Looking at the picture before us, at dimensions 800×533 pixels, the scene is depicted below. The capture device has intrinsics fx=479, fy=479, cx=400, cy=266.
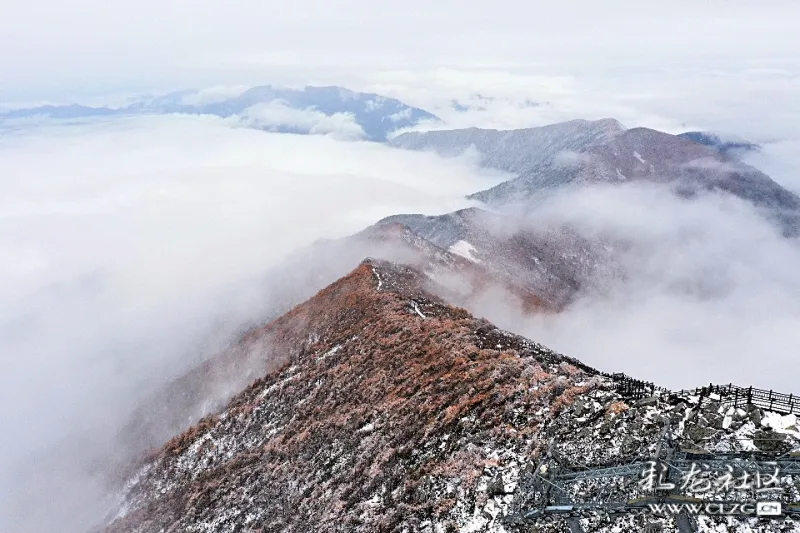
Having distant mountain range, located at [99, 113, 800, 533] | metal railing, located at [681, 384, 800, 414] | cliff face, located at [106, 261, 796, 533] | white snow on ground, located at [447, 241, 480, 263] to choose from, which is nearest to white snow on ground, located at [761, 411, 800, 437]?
distant mountain range, located at [99, 113, 800, 533]

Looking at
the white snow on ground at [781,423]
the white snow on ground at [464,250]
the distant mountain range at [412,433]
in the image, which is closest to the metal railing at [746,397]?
the distant mountain range at [412,433]

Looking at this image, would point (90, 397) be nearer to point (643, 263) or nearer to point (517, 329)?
point (517, 329)

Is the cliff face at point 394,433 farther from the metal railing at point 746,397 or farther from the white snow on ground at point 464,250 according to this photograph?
the white snow on ground at point 464,250

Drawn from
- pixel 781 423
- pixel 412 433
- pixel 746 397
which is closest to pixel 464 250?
pixel 412 433

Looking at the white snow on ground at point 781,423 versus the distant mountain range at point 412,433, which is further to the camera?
the distant mountain range at point 412,433

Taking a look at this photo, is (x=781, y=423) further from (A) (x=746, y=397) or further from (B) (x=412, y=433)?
(B) (x=412, y=433)

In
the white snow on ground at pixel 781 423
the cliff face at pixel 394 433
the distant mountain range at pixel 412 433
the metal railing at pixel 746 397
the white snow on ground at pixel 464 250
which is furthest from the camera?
the white snow on ground at pixel 464 250

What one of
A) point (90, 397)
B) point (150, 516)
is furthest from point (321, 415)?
point (90, 397)
